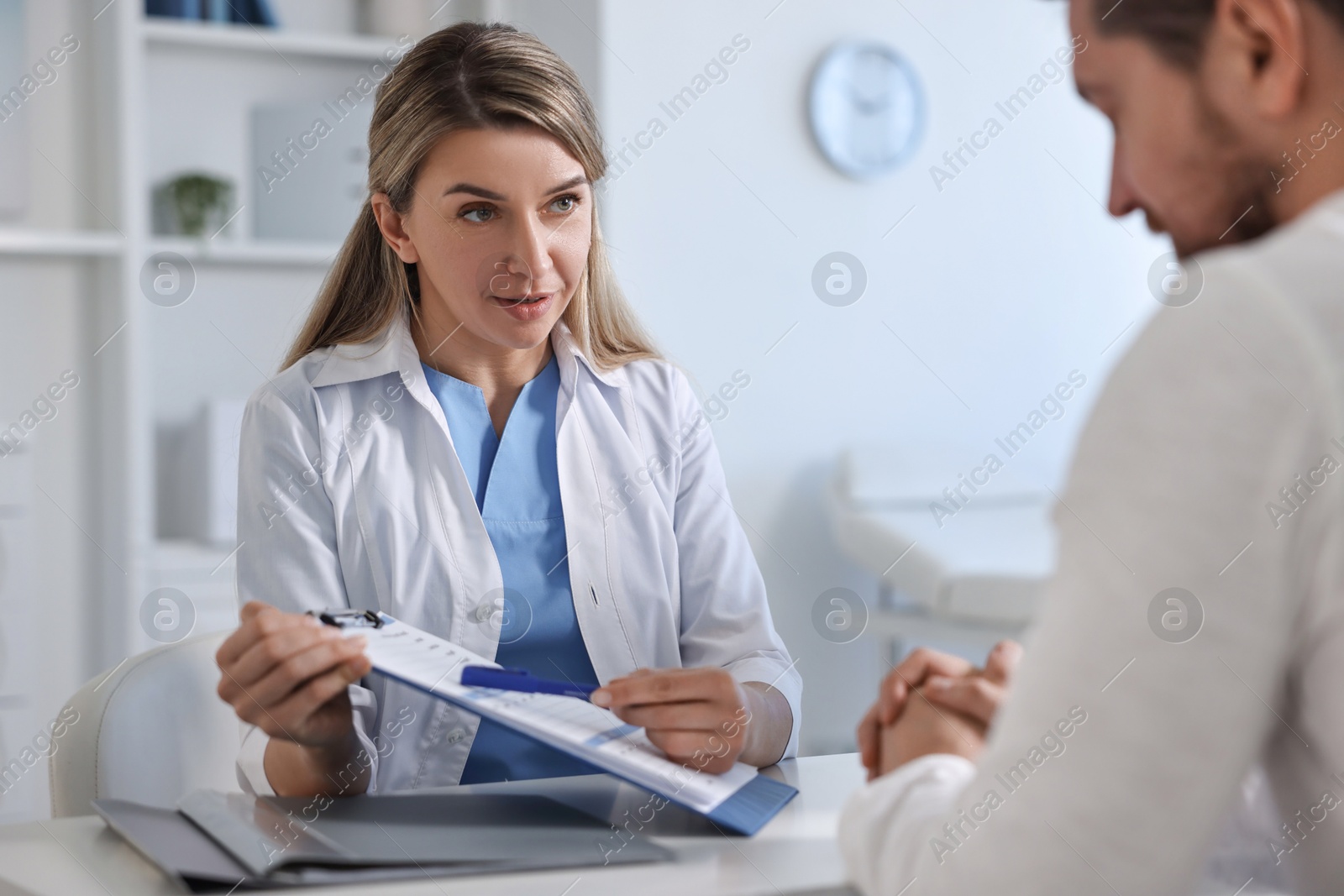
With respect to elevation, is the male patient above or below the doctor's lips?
below

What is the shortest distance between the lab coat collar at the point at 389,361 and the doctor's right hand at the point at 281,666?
47 cm

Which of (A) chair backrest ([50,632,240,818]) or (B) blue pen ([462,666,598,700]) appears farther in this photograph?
(A) chair backrest ([50,632,240,818])

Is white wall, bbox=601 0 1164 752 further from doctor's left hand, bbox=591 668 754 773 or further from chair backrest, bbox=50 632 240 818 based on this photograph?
doctor's left hand, bbox=591 668 754 773

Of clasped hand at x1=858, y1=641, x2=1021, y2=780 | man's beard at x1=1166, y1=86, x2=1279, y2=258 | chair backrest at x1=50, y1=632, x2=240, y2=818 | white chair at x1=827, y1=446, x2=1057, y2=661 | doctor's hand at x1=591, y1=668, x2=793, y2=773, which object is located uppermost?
chair backrest at x1=50, y1=632, x2=240, y2=818

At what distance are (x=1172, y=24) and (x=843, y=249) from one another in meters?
2.93

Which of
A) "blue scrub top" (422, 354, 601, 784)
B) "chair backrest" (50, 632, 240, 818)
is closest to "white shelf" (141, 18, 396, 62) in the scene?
"blue scrub top" (422, 354, 601, 784)

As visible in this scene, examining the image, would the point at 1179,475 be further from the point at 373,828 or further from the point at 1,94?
the point at 1,94

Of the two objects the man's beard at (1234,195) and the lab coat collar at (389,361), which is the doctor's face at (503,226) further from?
the man's beard at (1234,195)

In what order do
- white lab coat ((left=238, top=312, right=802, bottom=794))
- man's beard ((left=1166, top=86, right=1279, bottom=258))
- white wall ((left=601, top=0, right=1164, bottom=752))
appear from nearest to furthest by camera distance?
1. man's beard ((left=1166, top=86, right=1279, bottom=258))
2. white lab coat ((left=238, top=312, right=802, bottom=794))
3. white wall ((left=601, top=0, right=1164, bottom=752))

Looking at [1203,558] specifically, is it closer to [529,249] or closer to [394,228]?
[529,249]

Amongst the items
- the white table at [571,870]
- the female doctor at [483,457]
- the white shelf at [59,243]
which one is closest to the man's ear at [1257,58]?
the white table at [571,870]

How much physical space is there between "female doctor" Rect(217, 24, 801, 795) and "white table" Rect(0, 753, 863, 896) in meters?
0.29

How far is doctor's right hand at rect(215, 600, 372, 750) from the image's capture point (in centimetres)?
90

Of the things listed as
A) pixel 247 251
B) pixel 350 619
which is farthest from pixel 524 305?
pixel 247 251
